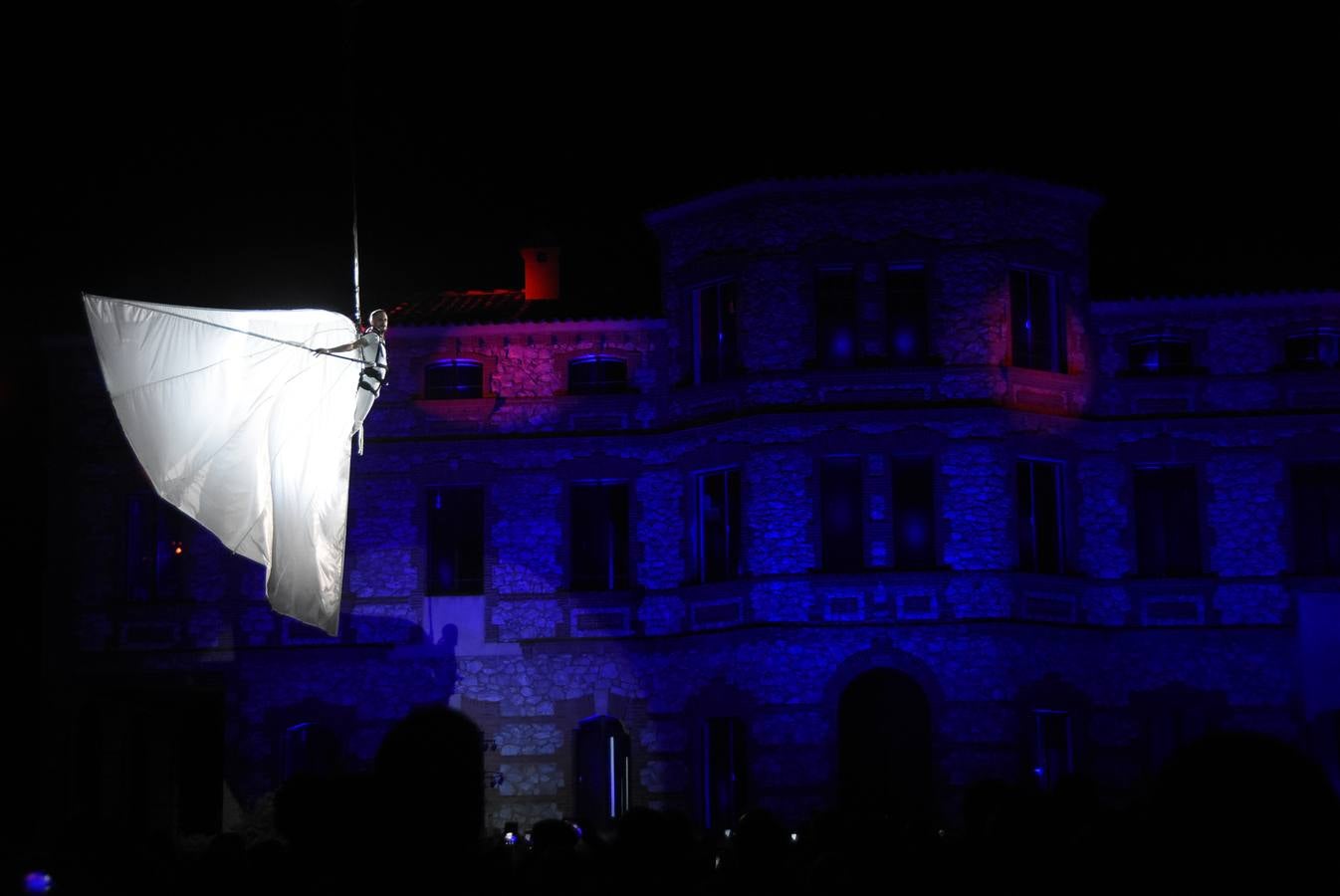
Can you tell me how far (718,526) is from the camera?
2717 centimetres

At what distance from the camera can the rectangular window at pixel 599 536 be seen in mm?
28125

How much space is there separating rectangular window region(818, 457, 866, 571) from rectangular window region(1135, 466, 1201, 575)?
192 inches

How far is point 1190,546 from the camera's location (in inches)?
1072

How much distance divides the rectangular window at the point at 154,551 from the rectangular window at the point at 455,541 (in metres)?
4.34

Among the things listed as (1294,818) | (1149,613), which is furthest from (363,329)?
(1294,818)

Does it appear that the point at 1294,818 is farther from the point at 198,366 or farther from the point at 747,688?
the point at 747,688

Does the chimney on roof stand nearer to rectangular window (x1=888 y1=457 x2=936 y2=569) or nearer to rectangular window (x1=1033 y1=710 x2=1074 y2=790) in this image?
rectangular window (x1=888 y1=457 x2=936 y2=569)

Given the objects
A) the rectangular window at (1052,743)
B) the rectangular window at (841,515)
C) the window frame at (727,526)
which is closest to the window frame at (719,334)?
the window frame at (727,526)

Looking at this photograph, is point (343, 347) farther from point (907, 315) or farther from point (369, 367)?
point (907, 315)

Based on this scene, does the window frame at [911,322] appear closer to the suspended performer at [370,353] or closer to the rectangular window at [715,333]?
the rectangular window at [715,333]

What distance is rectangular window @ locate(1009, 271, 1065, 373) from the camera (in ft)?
88.2

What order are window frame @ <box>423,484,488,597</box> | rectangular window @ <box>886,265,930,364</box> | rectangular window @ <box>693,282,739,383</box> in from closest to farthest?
Answer: rectangular window @ <box>886,265,930,364</box> < rectangular window @ <box>693,282,739,383</box> < window frame @ <box>423,484,488,597</box>

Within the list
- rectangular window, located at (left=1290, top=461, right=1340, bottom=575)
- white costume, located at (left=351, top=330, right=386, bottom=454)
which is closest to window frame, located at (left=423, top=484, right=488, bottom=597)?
white costume, located at (left=351, top=330, right=386, bottom=454)

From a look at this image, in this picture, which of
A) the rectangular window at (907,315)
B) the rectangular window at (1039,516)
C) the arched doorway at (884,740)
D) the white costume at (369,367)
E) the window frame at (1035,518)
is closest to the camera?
the white costume at (369,367)
